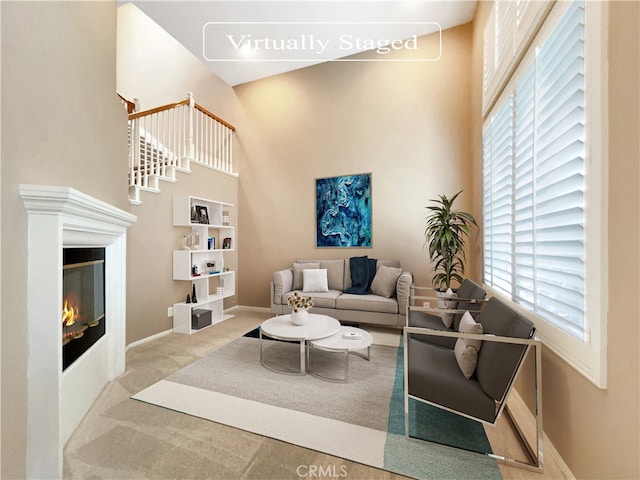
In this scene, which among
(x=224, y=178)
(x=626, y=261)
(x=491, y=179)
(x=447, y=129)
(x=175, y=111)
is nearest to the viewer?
(x=626, y=261)

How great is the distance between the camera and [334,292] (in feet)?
13.7

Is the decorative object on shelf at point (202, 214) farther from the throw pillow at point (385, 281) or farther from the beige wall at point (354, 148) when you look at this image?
the throw pillow at point (385, 281)

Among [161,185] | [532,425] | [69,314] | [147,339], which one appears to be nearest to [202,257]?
[161,185]

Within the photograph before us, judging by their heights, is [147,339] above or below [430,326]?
below

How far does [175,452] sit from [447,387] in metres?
1.58

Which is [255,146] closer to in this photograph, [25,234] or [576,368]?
[25,234]

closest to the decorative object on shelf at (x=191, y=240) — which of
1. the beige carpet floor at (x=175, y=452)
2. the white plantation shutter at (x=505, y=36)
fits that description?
the beige carpet floor at (x=175, y=452)

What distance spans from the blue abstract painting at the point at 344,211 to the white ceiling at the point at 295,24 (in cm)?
195

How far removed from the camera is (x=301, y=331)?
2646 mm

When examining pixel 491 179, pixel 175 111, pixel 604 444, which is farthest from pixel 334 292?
pixel 175 111

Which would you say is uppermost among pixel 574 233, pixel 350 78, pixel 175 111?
pixel 350 78

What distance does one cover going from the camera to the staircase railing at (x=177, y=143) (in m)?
3.74

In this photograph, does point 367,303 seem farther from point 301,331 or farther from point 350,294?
point 301,331

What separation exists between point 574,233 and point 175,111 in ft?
16.9
